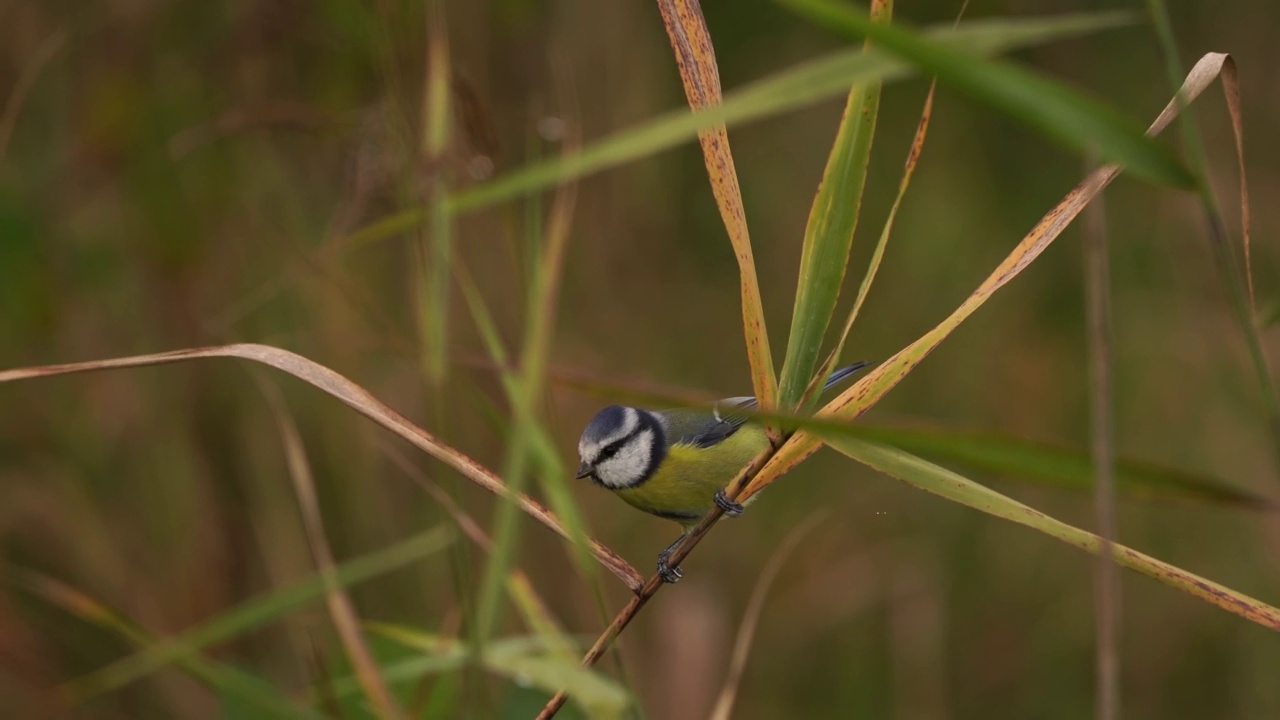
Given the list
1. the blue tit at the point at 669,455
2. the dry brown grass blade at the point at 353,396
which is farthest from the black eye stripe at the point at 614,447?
the dry brown grass blade at the point at 353,396

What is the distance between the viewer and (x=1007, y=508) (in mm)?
897

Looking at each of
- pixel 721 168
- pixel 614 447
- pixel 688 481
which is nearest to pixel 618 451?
pixel 614 447

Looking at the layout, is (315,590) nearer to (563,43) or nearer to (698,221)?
(563,43)

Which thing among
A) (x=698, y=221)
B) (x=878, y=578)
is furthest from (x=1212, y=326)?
(x=698, y=221)

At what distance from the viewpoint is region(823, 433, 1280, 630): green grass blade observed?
0.88m

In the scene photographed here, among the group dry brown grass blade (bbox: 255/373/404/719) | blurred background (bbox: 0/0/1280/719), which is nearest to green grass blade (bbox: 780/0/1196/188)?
dry brown grass blade (bbox: 255/373/404/719)

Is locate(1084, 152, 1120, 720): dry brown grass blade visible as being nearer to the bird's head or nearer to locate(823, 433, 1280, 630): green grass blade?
locate(823, 433, 1280, 630): green grass blade

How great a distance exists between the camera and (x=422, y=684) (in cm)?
131

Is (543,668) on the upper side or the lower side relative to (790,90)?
lower

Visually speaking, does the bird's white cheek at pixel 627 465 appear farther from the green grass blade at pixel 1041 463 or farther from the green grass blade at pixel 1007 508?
the green grass blade at pixel 1041 463

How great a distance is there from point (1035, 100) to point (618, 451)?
1182 millimetres

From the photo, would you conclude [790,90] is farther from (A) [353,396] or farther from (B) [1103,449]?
(A) [353,396]

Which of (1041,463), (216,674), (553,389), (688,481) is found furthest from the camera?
(553,389)

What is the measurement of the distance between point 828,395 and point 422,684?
2.45ft
